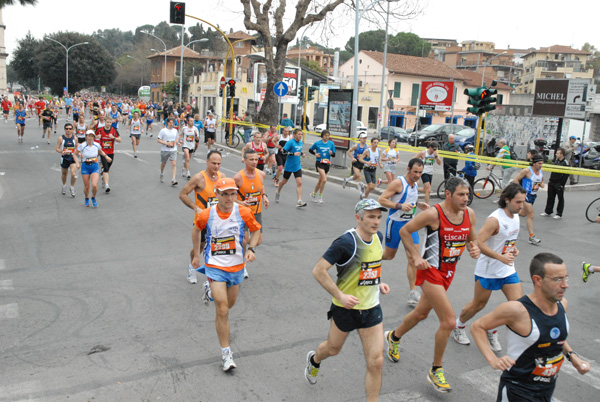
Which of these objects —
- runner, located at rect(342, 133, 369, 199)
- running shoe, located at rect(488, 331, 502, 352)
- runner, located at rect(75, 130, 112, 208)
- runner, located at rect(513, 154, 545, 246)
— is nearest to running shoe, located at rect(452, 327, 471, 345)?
running shoe, located at rect(488, 331, 502, 352)

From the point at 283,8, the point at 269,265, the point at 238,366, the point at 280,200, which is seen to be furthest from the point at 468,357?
the point at 283,8

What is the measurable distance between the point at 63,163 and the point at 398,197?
9698 millimetres

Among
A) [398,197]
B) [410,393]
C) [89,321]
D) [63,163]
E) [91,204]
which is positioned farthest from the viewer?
[63,163]

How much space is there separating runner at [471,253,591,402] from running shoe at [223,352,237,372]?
2422mm

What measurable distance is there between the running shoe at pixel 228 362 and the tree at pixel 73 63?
290 ft

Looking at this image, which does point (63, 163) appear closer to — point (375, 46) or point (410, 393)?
point (410, 393)

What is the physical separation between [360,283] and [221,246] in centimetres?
156

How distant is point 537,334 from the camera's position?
11.1 ft

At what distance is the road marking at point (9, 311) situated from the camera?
20.5ft

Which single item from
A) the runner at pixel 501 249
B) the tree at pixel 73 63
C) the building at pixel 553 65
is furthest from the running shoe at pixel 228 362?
the building at pixel 553 65

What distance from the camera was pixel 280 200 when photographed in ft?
47.5

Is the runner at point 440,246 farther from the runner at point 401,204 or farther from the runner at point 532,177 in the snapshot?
the runner at point 532,177

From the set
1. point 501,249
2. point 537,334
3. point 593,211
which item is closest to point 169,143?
point 593,211

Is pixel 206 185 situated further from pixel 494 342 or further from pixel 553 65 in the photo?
pixel 553 65
